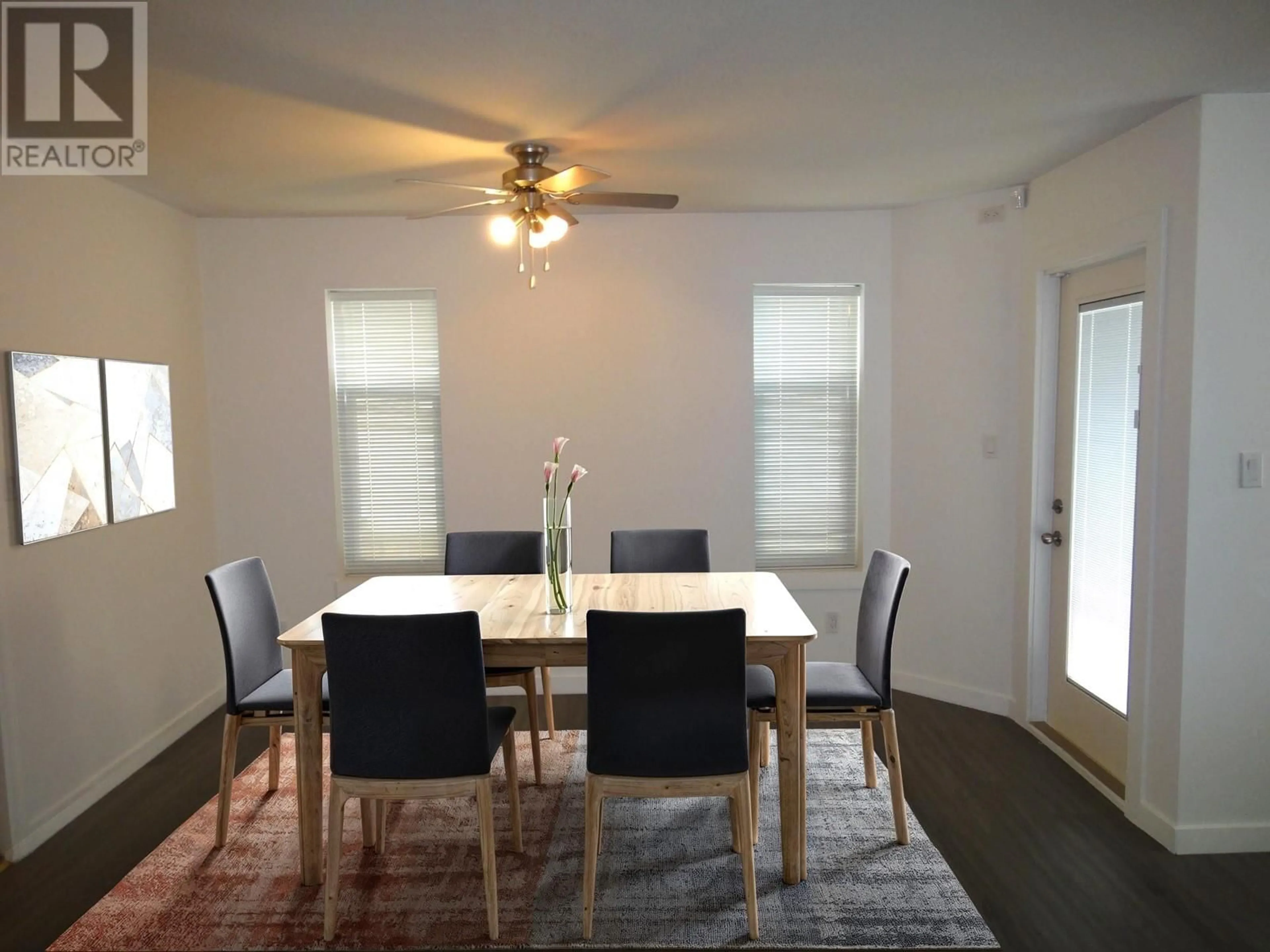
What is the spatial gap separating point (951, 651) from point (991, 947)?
6.81ft

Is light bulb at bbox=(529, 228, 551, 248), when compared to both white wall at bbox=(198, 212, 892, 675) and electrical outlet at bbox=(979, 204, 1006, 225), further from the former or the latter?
electrical outlet at bbox=(979, 204, 1006, 225)

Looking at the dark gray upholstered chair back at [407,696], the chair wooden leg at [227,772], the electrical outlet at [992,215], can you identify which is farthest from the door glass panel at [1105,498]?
the chair wooden leg at [227,772]

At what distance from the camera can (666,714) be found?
2348mm

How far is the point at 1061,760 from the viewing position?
355 centimetres

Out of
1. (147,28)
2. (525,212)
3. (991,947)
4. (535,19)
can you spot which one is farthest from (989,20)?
(991,947)

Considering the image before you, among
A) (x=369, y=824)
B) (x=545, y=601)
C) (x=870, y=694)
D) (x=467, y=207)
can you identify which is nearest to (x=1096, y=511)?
(x=870, y=694)

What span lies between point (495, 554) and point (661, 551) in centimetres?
72

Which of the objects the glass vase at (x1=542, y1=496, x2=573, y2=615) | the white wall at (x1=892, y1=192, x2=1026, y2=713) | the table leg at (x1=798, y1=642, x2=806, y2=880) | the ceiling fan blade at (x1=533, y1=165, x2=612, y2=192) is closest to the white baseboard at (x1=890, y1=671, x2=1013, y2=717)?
the white wall at (x1=892, y1=192, x2=1026, y2=713)

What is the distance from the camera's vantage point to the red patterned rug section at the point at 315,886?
95.8 inches

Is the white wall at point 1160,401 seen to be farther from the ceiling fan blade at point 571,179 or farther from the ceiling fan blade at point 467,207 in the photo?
the ceiling fan blade at point 467,207

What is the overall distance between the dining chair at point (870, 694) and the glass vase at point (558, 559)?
2.17ft

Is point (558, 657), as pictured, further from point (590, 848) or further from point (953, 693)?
point (953, 693)

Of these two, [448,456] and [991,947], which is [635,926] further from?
[448,456]

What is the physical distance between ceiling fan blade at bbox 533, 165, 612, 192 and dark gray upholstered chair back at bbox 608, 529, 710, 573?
4.78 ft
